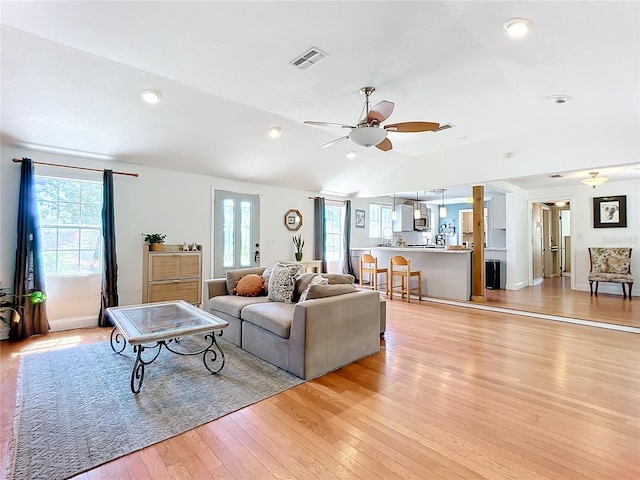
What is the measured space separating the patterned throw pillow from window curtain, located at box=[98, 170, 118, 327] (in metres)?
2.42

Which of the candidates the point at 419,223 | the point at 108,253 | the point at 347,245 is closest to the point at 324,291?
the point at 108,253

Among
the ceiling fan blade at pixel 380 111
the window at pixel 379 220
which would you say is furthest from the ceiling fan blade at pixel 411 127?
the window at pixel 379 220

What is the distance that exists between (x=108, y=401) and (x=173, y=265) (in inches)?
112

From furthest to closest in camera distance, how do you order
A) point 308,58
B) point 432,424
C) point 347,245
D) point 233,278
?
point 347,245 → point 233,278 → point 308,58 → point 432,424

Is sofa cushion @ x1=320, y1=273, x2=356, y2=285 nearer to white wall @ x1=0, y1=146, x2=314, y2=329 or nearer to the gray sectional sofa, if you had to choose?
the gray sectional sofa

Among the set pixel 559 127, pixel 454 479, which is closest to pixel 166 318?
pixel 454 479

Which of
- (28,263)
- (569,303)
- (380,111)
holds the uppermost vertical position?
(380,111)

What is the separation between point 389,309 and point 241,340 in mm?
2918

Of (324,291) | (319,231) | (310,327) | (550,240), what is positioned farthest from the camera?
(550,240)

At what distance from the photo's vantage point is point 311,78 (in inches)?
135

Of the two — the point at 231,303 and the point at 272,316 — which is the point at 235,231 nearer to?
the point at 231,303

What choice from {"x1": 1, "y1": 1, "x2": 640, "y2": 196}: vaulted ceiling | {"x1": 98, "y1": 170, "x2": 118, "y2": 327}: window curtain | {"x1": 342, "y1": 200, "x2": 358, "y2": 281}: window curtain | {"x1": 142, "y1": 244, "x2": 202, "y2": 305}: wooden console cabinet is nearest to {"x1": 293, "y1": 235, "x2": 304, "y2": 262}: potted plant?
{"x1": 342, "y1": 200, "x2": 358, "y2": 281}: window curtain

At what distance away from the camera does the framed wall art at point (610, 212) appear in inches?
271

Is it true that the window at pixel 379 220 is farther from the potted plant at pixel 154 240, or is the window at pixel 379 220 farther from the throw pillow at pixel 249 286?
the potted plant at pixel 154 240
